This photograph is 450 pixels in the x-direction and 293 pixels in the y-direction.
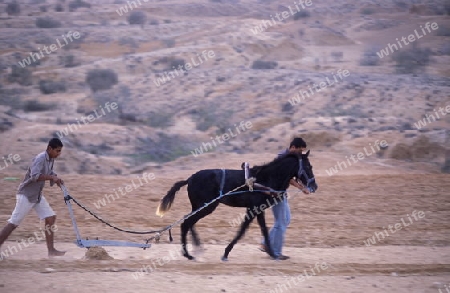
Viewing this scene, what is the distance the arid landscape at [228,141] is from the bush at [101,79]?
113mm

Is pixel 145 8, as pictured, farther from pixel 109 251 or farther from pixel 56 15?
pixel 109 251

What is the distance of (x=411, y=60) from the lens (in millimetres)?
39094

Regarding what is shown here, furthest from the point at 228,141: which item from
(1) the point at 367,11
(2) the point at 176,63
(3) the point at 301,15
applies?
(1) the point at 367,11

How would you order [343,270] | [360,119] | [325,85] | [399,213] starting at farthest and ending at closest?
[325,85] < [360,119] < [399,213] < [343,270]

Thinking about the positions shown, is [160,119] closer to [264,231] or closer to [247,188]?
[247,188]

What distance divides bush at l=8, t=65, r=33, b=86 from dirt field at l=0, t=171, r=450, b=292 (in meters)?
19.5

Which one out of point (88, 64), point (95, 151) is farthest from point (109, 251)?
point (88, 64)

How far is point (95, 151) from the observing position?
66.6 feet

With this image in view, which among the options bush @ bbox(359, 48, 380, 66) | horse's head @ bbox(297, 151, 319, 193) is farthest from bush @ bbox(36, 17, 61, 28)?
horse's head @ bbox(297, 151, 319, 193)

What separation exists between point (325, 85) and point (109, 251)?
21.0m

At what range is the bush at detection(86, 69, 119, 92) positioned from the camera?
32.2 metres

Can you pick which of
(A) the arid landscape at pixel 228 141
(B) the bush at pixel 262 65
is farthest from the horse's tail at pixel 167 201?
(B) the bush at pixel 262 65

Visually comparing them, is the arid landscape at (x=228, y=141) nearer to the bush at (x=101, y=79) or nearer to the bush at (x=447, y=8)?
the bush at (x=101, y=79)

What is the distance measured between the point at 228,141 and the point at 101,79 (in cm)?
1320
